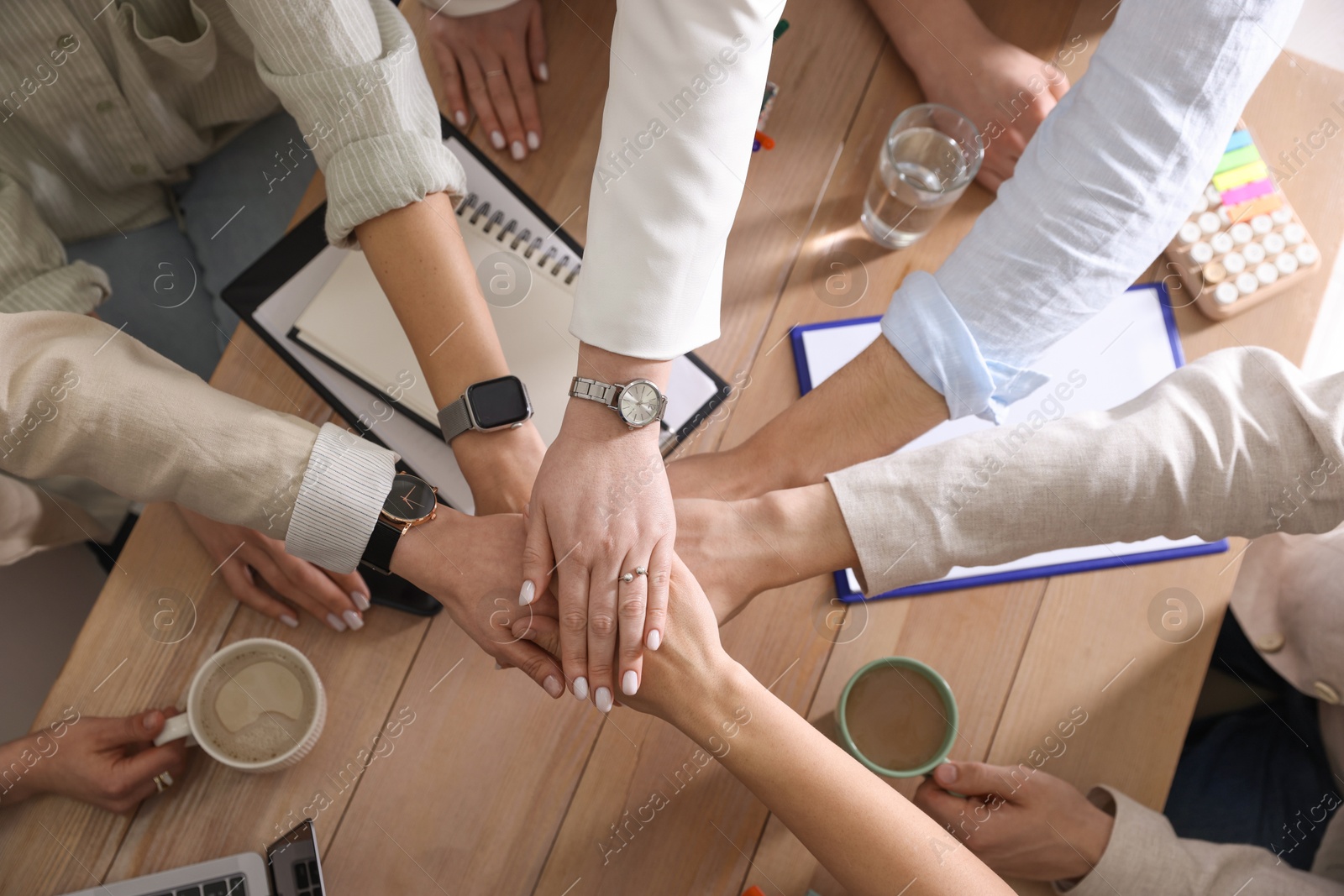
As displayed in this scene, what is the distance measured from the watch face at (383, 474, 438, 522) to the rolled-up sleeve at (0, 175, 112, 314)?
435 millimetres

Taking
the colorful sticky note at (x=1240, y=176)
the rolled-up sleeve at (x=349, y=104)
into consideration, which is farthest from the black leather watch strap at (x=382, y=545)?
the colorful sticky note at (x=1240, y=176)

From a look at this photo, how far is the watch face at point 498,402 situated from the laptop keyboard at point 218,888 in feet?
1.61

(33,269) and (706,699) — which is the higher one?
(33,269)

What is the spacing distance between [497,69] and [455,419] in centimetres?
44

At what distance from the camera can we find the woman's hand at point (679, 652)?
812 millimetres

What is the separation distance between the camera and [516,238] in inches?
36.8

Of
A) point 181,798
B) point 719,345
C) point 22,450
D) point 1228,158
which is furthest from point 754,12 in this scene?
point 181,798

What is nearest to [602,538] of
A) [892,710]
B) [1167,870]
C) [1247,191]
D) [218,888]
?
[892,710]

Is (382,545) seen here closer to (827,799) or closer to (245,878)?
(245,878)

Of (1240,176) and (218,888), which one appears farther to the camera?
(1240,176)

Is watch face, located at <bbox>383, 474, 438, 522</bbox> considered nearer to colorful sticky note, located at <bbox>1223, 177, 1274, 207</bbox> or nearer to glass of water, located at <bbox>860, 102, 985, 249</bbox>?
glass of water, located at <bbox>860, 102, 985, 249</bbox>

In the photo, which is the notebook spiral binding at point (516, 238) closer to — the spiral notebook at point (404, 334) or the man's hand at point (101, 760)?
the spiral notebook at point (404, 334)

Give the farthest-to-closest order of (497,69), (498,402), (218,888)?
(497,69) → (498,402) → (218,888)

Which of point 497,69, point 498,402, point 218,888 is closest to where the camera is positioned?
point 218,888
